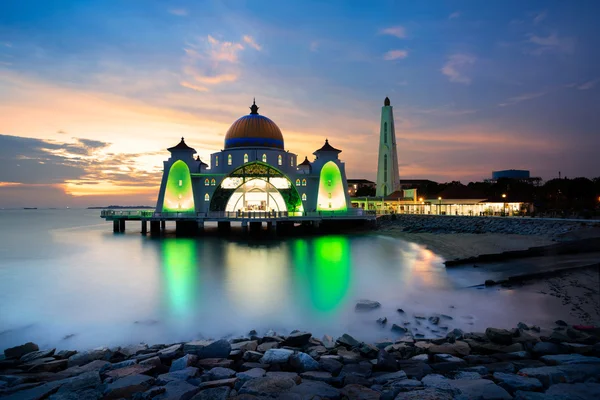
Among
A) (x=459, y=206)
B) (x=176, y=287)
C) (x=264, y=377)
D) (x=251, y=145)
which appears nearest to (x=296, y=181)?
(x=251, y=145)

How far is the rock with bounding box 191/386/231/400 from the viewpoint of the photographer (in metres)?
4.84

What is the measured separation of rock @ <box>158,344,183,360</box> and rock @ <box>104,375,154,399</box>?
0.98 meters

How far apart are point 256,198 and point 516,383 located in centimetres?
3746

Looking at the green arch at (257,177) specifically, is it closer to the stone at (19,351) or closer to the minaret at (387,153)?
the minaret at (387,153)

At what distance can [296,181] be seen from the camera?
38.0 metres

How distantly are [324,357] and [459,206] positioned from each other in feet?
124

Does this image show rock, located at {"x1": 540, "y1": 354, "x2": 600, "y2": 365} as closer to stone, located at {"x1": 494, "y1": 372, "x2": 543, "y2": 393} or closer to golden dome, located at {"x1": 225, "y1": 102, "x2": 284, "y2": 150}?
stone, located at {"x1": 494, "y1": 372, "x2": 543, "y2": 393}

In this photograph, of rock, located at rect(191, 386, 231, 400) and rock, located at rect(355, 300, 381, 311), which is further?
rock, located at rect(355, 300, 381, 311)

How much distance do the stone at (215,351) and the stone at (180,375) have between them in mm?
683

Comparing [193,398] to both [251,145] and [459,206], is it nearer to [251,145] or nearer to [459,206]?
[251,145]

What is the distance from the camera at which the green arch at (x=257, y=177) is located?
3713 cm

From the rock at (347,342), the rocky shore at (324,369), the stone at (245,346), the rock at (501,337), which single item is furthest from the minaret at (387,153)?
the stone at (245,346)

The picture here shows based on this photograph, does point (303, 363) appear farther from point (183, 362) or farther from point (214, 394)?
point (183, 362)

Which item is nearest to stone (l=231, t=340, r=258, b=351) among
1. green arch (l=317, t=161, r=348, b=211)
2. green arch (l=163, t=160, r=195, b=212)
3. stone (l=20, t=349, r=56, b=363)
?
stone (l=20, t=349, r=56, b=363)
